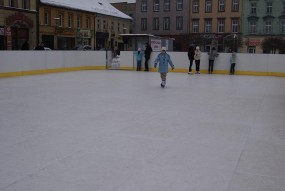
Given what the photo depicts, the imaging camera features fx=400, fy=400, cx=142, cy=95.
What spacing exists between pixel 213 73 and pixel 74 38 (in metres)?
24.9

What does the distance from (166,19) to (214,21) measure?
23.7 feet

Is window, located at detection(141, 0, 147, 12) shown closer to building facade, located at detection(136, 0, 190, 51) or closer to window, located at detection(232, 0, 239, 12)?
building facade, located at detection(136, 0, 190, 51)

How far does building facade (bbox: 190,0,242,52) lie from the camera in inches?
2089

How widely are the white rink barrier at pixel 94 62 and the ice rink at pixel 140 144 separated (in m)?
8.45

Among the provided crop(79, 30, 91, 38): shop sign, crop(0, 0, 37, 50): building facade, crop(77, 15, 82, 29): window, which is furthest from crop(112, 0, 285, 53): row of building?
crop(0, 0, 37, 50): building facade

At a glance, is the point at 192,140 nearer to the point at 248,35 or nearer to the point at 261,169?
the point at 261,169

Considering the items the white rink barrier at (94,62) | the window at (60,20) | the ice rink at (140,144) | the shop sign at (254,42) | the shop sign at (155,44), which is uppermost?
the window at (60,20)

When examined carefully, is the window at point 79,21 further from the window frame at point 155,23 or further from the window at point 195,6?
the window at point 195,6

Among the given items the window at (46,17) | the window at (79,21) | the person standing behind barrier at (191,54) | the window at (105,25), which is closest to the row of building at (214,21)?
the window at (105,25)

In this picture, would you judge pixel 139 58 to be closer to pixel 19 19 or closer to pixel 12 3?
pixel 19 19

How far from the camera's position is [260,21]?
52031 millimetres

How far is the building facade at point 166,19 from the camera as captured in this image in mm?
56250

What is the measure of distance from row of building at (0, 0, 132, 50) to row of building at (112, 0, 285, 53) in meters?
4.39

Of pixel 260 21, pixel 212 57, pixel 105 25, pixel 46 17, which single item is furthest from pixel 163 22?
pixel 212 57
